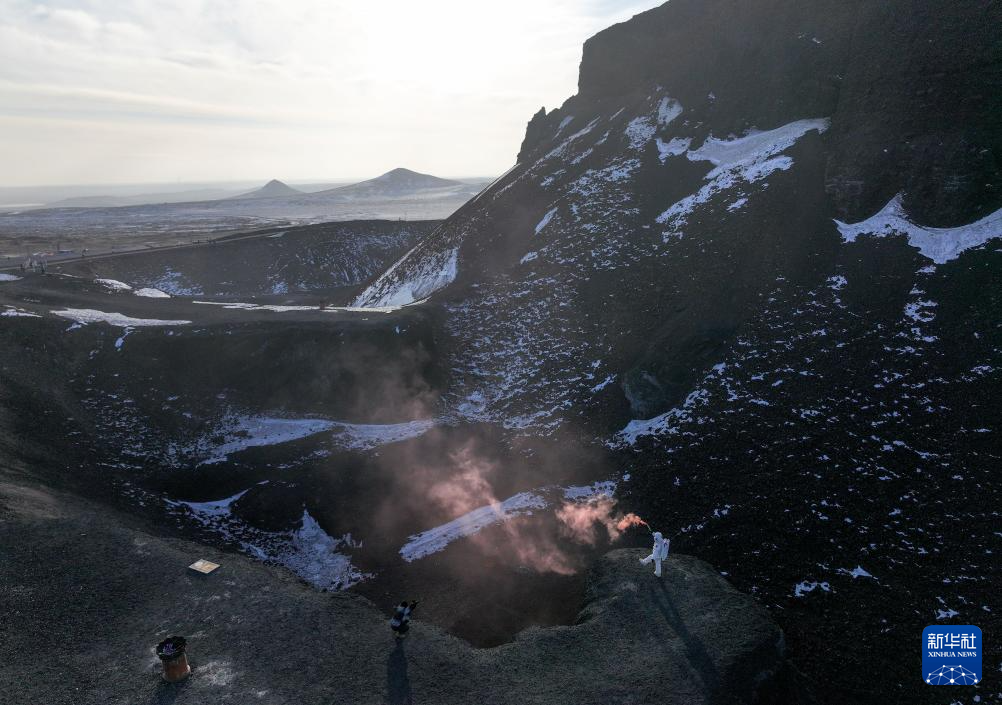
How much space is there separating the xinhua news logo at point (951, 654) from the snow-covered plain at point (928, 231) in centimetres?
2274

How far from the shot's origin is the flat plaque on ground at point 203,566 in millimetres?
19078

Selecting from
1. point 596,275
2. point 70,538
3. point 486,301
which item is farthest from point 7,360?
point 596,275

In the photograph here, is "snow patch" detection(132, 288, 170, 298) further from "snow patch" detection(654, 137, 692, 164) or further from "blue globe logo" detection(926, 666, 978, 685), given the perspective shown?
"blue globe logo" detection(926, 666, 978, 685)

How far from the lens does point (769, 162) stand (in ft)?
140

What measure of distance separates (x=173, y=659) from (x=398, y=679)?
609cm

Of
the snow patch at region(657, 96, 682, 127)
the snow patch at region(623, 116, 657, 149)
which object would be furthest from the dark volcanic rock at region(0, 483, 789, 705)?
the snow patch at region(657, 96, 682, 127)

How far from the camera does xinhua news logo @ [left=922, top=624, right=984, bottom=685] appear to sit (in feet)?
52.5

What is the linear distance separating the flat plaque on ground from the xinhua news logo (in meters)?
24.1

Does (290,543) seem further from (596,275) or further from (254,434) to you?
(596,275)

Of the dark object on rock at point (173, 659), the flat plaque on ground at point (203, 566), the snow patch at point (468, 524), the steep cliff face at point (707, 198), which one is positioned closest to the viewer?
the dark object on rock at point (173, 659)

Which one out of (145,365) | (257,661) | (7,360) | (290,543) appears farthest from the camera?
(145,365)

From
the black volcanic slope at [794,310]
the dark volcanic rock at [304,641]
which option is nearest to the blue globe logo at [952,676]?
the black volcanic slope at [794,310]

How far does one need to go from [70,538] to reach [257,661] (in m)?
10.2

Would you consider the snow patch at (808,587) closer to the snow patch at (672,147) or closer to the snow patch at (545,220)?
the snow patch at (545,220)
